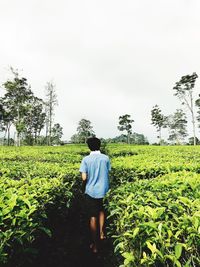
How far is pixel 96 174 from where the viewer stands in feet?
15.8

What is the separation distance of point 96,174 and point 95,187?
0.23m

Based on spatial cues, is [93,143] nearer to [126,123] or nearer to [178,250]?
[178,250]

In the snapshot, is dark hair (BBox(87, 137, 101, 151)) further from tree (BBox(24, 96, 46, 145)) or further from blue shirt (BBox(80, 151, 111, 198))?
tree (BBox(24, 96, 46, 145))

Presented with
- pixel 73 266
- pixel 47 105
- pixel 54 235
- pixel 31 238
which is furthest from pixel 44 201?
pixel 47 105

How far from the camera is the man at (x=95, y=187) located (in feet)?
15.6

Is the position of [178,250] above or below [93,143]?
below

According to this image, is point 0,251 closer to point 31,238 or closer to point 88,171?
point 31,238

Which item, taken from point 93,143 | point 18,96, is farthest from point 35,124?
point 93,143

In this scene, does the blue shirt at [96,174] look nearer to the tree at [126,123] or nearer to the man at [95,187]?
the man at [95,187]

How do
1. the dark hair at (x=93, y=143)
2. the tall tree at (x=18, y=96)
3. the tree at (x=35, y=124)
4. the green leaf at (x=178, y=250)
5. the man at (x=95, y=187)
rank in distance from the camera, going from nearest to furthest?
the green leaf at (x=178, y=250)
the man at (x=95, y=187)
the dark hair at (x=93, y=143)
the tall tree at (x=18, y=96)
the tree at (x=35, y=124)

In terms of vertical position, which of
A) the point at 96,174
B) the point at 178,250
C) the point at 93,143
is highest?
the point at 93,143

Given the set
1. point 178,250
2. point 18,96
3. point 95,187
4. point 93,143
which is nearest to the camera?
point 178,250

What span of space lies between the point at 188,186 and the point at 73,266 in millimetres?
2508

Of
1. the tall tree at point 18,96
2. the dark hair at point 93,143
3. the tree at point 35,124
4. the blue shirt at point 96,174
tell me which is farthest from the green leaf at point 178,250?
the tree at point 35,124
